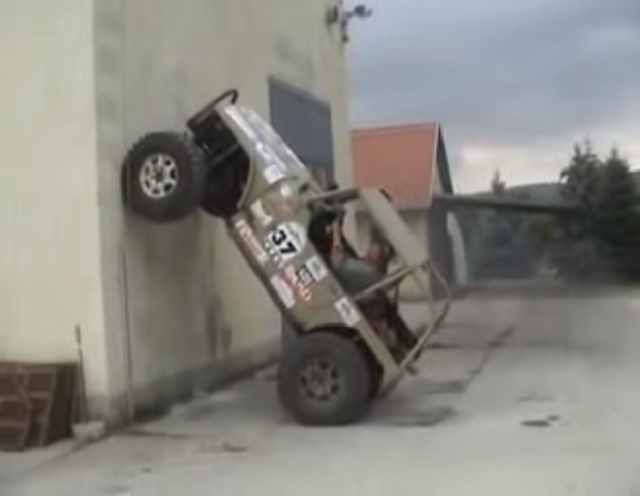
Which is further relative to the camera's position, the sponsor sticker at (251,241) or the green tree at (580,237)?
the green tree at (580,237)

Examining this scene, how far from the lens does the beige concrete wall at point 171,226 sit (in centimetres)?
1033

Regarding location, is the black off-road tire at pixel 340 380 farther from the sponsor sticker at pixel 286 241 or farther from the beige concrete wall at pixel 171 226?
→ the beige concrete wall at pixel 171 226

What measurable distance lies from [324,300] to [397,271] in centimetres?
71

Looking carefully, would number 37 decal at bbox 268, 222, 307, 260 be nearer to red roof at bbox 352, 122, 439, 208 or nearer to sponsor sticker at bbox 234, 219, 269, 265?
sponsor sticker at bbox 234, 219, 269, 265

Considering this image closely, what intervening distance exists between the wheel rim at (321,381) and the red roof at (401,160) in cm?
2233

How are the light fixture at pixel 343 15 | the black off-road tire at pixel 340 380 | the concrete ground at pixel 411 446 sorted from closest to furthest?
the concrete ground at pixel 411 446 → the black off-road tire at pixel 340 380 → the light fixture at pixel 343 15

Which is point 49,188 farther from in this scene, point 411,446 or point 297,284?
point 411,446

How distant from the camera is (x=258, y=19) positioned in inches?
596

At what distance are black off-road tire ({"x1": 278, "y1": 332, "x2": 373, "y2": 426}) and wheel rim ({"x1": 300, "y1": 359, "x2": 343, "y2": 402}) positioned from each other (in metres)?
0.01

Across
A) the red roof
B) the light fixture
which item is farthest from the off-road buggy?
the red roof

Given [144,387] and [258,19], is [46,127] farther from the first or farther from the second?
[258,19]

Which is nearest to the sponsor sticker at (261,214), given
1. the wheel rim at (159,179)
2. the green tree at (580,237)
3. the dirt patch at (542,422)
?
the wheel rim at (159,179)

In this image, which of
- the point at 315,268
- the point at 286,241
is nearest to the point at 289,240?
the point at 286,241

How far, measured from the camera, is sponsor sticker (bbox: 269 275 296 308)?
10617mm
